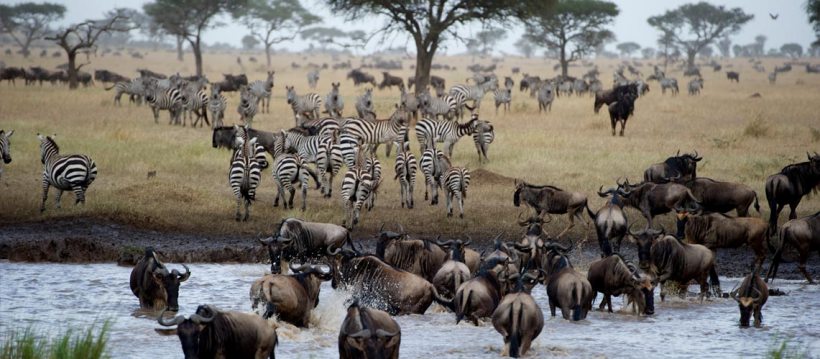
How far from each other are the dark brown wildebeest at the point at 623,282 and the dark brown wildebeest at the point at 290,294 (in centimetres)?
297

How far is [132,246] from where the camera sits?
14.2m

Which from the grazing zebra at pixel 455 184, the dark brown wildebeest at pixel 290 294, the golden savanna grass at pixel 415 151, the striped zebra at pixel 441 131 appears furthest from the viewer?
the striped zebra at pixel 441 131

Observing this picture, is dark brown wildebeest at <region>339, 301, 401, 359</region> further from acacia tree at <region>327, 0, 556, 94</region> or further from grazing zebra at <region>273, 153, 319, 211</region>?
acacia tree at <region>327, 0, 556, 94</region>

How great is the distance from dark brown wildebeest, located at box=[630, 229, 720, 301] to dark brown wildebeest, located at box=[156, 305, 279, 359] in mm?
4931

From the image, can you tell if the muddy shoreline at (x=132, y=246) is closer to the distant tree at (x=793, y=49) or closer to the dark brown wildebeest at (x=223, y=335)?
the dark brown wildebeest at (x=223, y=335)

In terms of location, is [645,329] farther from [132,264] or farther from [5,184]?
[5,184]

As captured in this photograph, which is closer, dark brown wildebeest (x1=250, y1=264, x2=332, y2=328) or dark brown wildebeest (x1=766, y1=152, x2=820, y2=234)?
dark brown wildebeest (x1=250, y1=264, x2=332, y2=328)

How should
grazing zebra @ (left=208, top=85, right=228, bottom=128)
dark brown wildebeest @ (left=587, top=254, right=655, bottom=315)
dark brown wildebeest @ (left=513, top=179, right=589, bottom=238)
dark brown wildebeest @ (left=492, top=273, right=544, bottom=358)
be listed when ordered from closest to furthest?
1. dark brown wildebeest @ (left=492, top=273, right=544, bottom=358)
2. dark brown wildebeest @ (left=587, top=254, right=655, bottom=315)
3. dark brown wildebeest @ (left=513, top=179, right=589, bottom=238)
4. grazing zebra @ (left=208, top=85, right=228, bottom=128)

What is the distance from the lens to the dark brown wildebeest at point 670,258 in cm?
1171

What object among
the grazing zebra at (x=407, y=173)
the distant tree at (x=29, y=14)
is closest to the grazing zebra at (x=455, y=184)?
the grazing zebra at (x=407, y=173)

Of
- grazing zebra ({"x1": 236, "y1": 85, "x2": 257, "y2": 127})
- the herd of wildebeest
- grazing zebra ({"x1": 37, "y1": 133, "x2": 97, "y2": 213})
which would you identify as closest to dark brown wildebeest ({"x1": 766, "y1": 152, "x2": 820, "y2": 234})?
the herd of wildebeest

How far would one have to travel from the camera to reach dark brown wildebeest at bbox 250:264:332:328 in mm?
9945

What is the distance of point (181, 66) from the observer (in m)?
72.7

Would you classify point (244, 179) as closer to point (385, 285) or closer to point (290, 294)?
point (385, 285)
